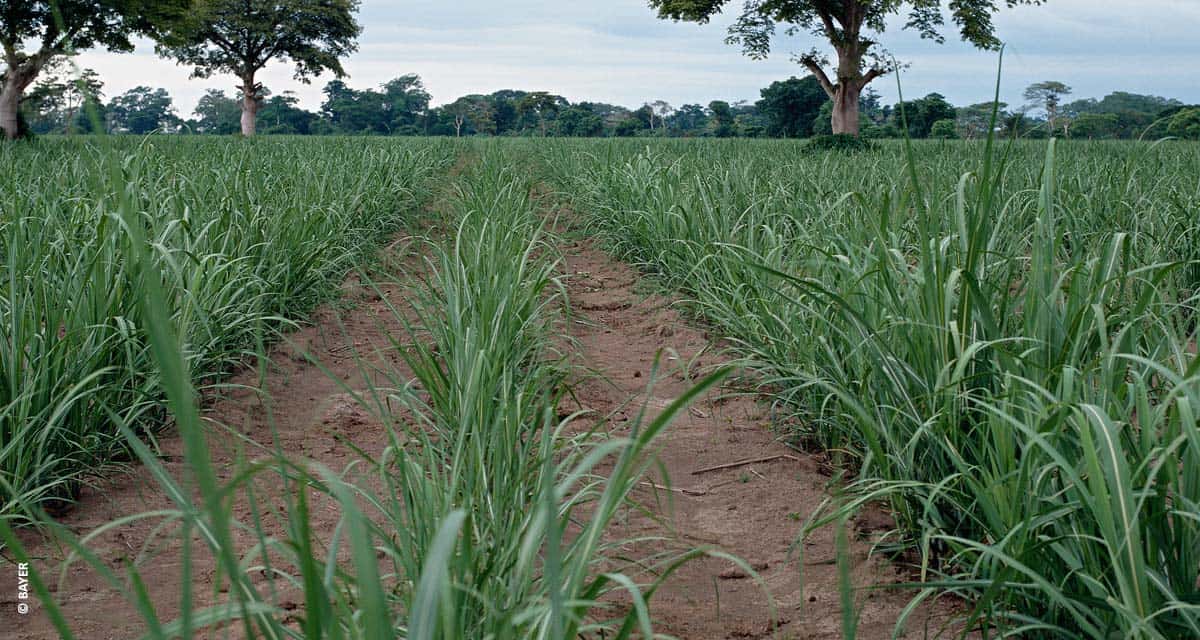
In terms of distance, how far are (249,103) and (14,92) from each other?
17089 millimetres

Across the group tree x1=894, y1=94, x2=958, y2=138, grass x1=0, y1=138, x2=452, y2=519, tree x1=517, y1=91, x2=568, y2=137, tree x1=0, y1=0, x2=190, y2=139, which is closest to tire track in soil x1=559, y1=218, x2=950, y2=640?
grass x1=0, y1=138, x2=452, y2=519

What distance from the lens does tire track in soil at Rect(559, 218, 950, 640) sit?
5.46 ft

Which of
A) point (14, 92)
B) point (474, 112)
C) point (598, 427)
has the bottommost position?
point (598, 427)

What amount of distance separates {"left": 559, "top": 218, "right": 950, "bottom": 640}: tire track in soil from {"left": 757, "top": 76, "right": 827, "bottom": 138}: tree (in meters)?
43.4

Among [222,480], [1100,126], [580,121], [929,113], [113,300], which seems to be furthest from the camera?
[580,121]

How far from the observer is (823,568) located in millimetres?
1879

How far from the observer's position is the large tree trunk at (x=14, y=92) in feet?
53.4

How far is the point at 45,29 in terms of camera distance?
1686 cm

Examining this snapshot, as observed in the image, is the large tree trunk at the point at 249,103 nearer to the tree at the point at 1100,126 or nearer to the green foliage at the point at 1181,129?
the tree at the point at 1100,126

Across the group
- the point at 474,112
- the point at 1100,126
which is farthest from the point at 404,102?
the point at 1100,126

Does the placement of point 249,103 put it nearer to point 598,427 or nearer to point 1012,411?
point 598,427

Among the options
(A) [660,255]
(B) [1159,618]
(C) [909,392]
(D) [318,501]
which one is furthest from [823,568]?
(A) [660,255]

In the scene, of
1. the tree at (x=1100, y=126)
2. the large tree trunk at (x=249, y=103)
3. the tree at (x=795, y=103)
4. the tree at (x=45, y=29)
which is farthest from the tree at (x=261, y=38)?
the tree at (x=1100, y=126)

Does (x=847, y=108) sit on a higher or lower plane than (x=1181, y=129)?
higher
